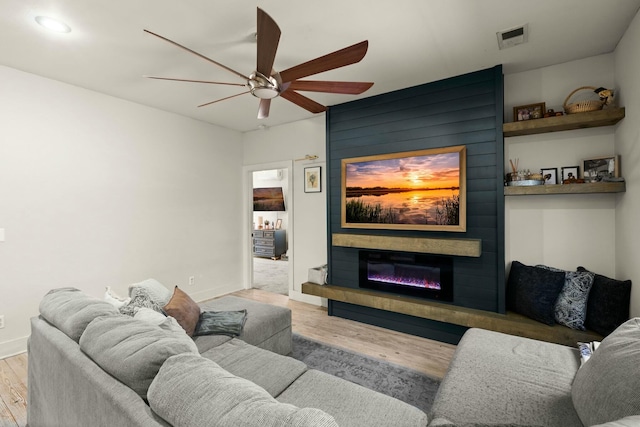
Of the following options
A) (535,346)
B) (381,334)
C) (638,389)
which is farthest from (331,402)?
(381,334)

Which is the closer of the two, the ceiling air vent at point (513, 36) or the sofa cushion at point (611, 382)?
the sofa cushion at point (611, 382)

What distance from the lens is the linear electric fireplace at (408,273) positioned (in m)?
3.23

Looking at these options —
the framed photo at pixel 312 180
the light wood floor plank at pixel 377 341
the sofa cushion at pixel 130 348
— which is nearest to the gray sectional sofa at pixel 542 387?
the light wood floor plank at pixel 377 341

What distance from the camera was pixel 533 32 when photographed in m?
2.33

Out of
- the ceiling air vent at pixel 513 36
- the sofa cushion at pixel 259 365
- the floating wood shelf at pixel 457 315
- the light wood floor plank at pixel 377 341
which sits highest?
the ceiling air vent at pixel 513 36

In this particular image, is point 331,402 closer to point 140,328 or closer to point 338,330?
point 140,328

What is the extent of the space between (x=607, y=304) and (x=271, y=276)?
5.31 m

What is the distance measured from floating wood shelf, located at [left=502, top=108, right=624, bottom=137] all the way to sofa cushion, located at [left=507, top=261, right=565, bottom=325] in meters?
1.29

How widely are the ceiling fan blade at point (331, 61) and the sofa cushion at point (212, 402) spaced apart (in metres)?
1.77

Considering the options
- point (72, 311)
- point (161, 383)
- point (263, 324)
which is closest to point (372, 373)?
point (263, 324)

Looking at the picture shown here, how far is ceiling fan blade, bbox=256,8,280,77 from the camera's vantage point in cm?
156

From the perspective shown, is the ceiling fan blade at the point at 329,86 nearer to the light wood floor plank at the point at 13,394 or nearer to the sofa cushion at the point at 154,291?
the sofa cushion at the point at 154,291

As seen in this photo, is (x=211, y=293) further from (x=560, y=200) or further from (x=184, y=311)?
(x=560, y=200)

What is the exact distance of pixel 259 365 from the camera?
6.00 feet
